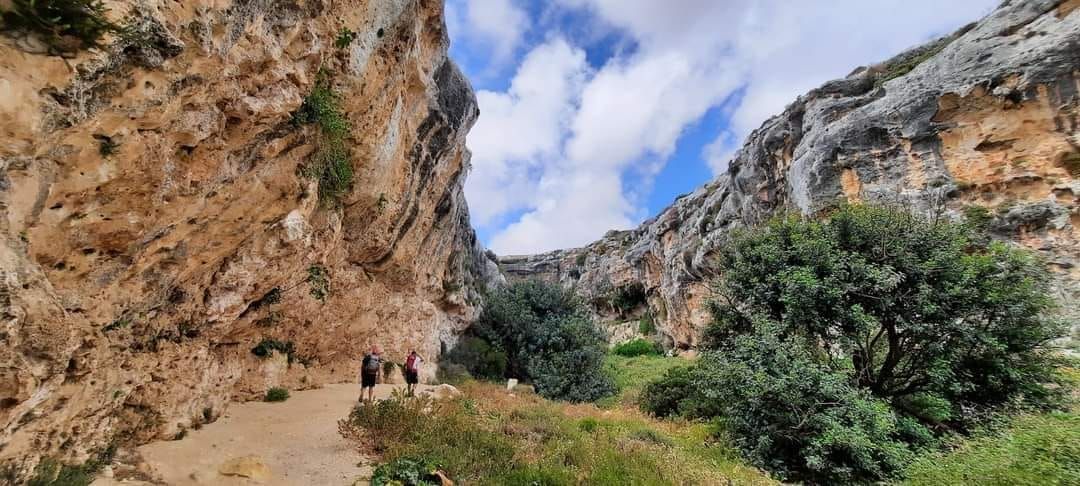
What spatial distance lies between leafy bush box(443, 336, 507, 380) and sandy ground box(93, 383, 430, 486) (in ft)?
32.2

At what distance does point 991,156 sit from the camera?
1193 cm

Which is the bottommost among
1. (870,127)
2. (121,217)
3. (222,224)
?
(121,217)

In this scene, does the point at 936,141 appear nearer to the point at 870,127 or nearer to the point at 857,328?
the point at 870,127

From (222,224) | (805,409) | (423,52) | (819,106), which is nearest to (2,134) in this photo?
(222,224)

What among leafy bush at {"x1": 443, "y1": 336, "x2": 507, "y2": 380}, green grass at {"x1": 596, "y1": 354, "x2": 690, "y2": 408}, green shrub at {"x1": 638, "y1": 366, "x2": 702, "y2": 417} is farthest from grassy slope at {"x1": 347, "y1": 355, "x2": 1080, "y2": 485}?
leafy bush at {"x1": 443, "y1": 336, "x2": 507, "y2": 380}

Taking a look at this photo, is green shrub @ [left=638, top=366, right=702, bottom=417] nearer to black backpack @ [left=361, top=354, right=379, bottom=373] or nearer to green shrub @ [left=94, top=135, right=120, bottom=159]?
black backpack @ [left=361, top=354, right=379, bottom=373]

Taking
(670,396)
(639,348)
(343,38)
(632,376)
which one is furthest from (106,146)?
(639,348)

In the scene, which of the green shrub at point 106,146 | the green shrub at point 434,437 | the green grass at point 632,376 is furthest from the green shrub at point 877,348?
the green shrub at point 106,146

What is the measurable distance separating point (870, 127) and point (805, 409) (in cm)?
1154

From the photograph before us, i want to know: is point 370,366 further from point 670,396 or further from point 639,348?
point 639,348

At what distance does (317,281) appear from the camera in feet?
30.4

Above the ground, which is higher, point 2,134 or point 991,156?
point 991,156

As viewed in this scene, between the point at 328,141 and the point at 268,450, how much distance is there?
489 cm

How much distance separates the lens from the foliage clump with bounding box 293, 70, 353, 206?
6344mm
